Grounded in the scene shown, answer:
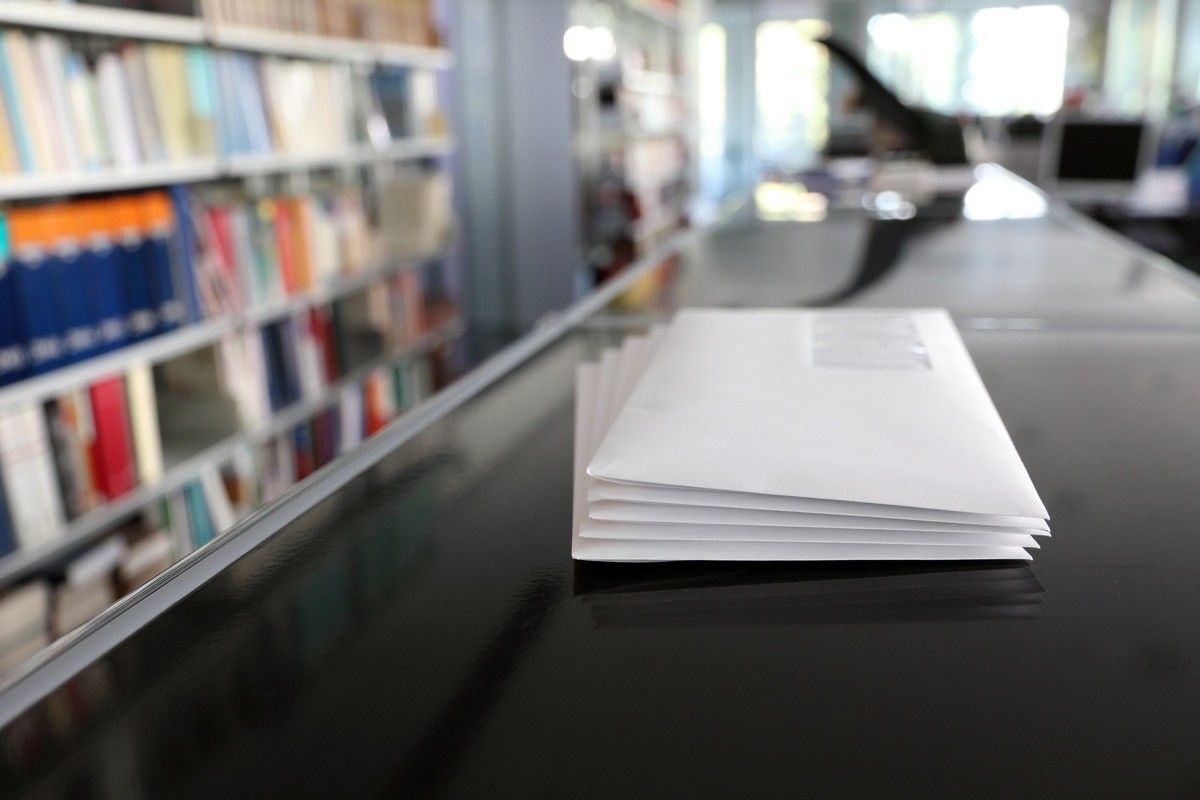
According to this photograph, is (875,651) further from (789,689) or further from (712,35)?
(712,35)

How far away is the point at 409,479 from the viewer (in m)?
0.56

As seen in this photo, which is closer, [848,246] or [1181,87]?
[848,246]

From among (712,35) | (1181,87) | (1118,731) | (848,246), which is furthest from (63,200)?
(712,35)

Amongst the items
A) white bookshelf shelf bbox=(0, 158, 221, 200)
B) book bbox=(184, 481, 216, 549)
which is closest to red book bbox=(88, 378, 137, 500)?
book bbox=(184, 481, 216, 549)

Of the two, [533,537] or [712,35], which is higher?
[712,35]

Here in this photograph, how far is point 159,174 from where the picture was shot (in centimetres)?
201

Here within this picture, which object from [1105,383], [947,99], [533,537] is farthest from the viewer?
[947,99]

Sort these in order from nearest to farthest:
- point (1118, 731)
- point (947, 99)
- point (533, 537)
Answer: point (1118, 731) < point (533, 537) < point (947, 99)

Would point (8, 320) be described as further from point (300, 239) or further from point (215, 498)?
point (300, 239)

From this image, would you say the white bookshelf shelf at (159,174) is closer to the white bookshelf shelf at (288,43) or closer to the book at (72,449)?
the white bookshelf shelf at (288,43)

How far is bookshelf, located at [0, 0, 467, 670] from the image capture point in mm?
1736

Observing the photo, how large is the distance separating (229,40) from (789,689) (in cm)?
229

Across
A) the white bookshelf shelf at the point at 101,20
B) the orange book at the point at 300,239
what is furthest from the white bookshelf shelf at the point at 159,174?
the white bookshelf shelf at the point at 101,20

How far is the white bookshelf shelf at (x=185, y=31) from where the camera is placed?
171cm
